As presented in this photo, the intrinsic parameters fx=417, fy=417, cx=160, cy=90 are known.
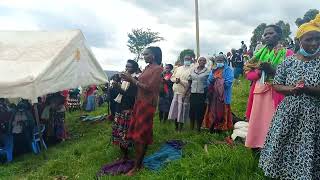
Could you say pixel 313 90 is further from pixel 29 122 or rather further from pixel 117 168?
pixel 29 122

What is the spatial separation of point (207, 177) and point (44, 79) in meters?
4.27

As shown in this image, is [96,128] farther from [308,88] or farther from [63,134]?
[308,88]

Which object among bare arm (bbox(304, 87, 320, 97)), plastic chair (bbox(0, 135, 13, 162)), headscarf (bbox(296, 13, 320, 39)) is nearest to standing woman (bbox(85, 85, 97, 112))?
plastic chair (bbox(0, 135, 13, 162))

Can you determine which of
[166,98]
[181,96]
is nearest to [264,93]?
[181,96]

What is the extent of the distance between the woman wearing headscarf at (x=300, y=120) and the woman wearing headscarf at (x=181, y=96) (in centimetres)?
470

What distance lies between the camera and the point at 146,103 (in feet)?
20.0

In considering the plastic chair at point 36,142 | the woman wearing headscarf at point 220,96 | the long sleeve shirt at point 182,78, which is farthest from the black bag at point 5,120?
the woman wearing headscarf at point 220,96

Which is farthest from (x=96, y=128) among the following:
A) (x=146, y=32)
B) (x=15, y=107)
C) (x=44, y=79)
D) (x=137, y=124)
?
(x=146, y=32)

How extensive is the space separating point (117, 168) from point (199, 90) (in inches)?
97.3

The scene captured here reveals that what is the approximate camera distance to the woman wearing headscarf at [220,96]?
7832mm

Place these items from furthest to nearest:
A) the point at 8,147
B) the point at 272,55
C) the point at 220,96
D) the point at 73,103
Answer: the point at 73,103 → the point at 8,147 → the point at 220,96 → the point at 272,55

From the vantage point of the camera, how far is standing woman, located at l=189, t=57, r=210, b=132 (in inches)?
316

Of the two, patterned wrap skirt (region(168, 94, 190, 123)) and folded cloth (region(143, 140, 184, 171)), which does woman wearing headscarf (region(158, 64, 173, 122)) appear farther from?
folded cloth (region(143, 140, 184, 171))

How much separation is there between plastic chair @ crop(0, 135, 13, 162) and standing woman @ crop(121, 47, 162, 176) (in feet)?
11.7
